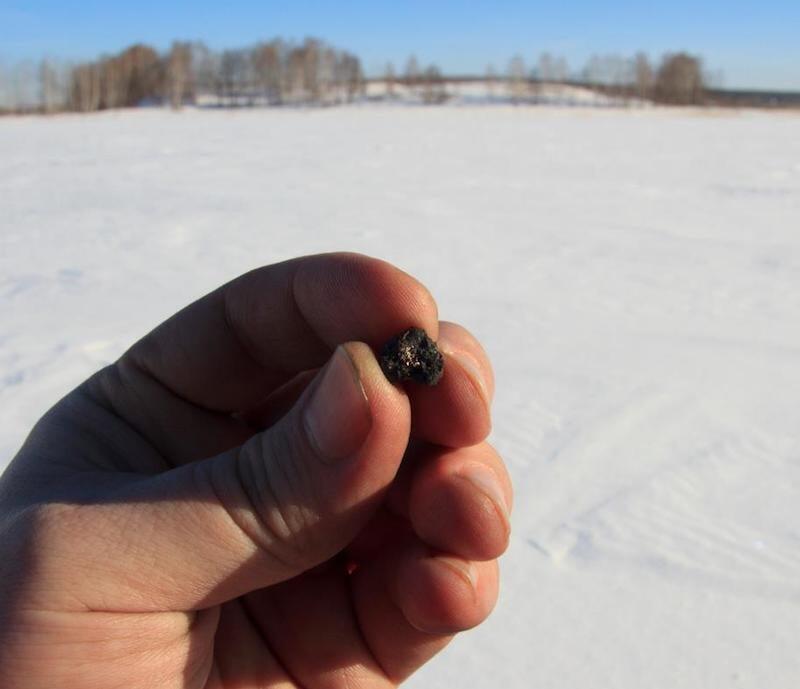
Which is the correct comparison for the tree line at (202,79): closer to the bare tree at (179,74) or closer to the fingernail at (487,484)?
the bare tree at (179,74)

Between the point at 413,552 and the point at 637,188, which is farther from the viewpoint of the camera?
the point at 637,188

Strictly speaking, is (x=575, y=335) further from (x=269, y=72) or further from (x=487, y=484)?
(x=269, y=72)

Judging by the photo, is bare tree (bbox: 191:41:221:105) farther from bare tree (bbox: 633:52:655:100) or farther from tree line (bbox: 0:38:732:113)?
bare tree (bbox: 633:52:655:100)

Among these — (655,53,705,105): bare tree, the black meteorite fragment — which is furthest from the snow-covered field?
(655,53,705,105): bare tree

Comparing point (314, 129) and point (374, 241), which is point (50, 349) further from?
point (314, 129)

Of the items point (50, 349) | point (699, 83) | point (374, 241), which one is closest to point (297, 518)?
point (50, 349)

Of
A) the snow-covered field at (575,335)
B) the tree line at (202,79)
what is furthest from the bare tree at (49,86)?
the snow-covered field at (575,335)

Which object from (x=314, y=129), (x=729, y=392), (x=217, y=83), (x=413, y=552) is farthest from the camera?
(x=217, y=83)
